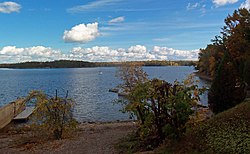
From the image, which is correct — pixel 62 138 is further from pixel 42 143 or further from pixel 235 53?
pixel 235 53

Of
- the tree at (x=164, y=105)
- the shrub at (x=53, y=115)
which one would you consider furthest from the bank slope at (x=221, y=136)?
the shrub at (x=53, y=115)

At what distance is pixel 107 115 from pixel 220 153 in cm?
2394

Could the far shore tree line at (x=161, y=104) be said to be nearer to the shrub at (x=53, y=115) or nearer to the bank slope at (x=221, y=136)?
the shrub at (x=53, y=115)

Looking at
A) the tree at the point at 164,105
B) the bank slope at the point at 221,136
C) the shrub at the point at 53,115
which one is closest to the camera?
the bank slope at the point at 221,136

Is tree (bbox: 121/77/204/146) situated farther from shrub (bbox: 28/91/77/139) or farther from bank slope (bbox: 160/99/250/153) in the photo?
shrub (bbox: 28/91/77/139)

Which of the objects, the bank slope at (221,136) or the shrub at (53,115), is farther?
the shrub at (53,115)

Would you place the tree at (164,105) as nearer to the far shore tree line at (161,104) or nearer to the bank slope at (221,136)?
the far shore tree line at (161,104)

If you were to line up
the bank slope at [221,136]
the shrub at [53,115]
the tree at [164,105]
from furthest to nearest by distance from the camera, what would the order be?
the shrub at [53,115], the tree at [164,105], the bank slope at [221,136]

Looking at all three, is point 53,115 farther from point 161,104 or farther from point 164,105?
point 164,105

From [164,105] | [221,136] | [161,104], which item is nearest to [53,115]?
[161,104]

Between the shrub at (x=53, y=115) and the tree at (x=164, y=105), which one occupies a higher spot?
the tree at (x=164, y=105)

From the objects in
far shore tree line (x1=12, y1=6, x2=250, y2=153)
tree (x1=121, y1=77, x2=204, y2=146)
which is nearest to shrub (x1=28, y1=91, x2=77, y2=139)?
far shore tree line (x1=12, y1=6, x2=250, y2=153)

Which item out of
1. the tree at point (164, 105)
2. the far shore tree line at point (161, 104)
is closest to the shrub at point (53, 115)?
the far shore tree line at point (161, 104)

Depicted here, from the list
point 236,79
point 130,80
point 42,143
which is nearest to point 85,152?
point 42,143
